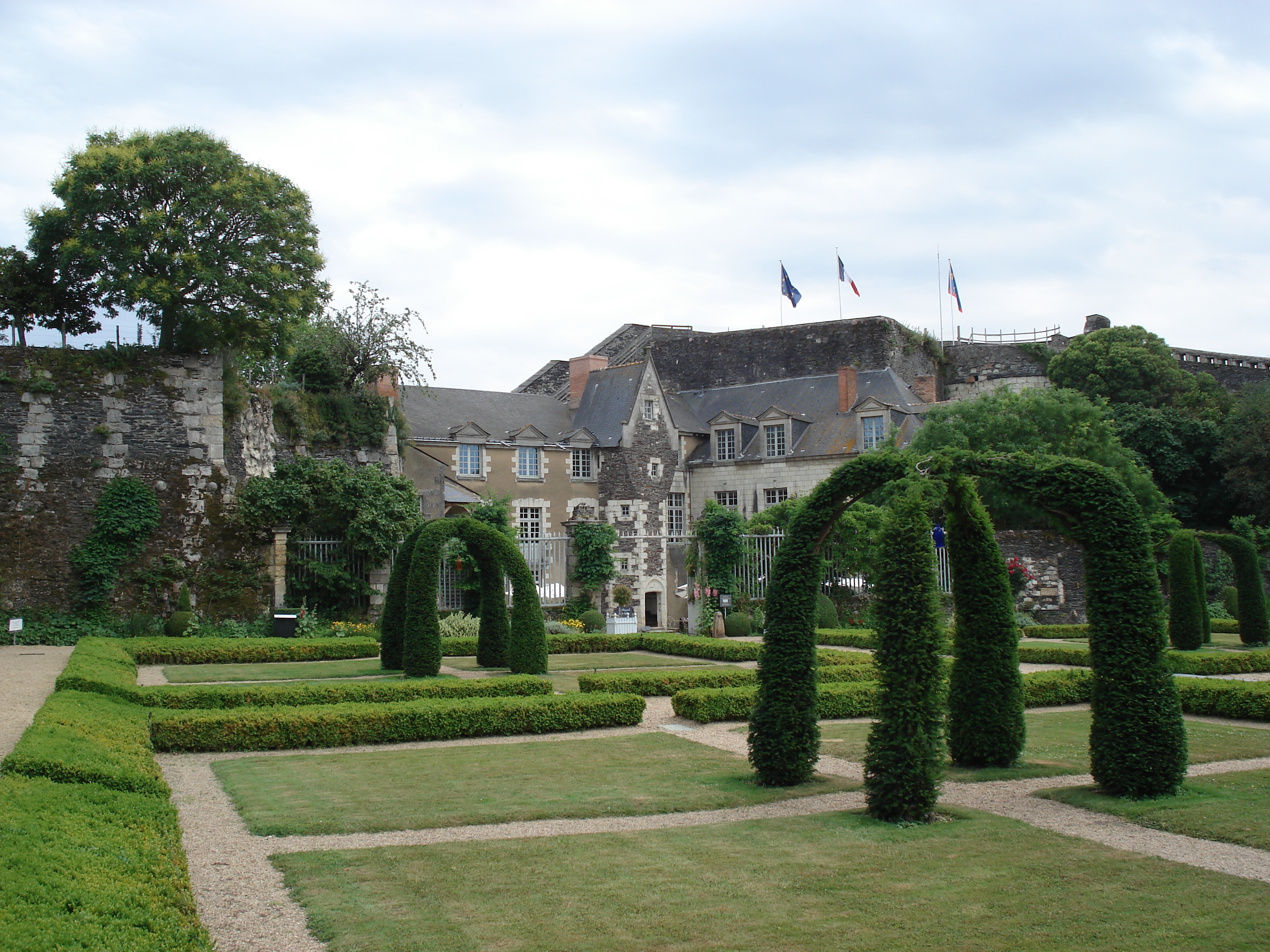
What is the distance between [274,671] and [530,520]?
17148mm

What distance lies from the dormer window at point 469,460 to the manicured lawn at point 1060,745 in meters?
21.8

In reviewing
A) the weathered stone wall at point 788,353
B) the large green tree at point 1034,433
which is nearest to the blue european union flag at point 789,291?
the weathered stone wall at point 788,353

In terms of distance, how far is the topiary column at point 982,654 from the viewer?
27.0 ft

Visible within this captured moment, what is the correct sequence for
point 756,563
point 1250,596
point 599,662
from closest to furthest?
point 1250,596
point 599,662
point 756,563

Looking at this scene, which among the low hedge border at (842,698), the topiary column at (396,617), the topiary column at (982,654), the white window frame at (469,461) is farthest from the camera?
the white window frame at (469,461)

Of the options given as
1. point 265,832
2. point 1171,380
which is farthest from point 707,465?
point 265,832

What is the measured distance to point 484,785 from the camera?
805 cm

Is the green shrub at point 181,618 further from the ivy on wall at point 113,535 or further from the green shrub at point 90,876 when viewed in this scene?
the green shrub at point 90,876

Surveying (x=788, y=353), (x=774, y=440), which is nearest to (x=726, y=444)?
(x=774, y=440)

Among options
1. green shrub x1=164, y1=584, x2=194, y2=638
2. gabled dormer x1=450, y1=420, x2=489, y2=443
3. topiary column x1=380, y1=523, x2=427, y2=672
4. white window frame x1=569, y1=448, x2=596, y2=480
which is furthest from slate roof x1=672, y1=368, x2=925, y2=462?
topiary column x1=380, y1=523, x2=427, y2=672

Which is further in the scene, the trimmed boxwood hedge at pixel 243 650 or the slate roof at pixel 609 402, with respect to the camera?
the slate roof at pixel 609 402

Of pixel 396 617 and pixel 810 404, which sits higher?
pixel 810 404

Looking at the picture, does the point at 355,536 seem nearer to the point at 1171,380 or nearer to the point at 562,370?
the point at 562,370

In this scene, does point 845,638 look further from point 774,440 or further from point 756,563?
point 774,440
